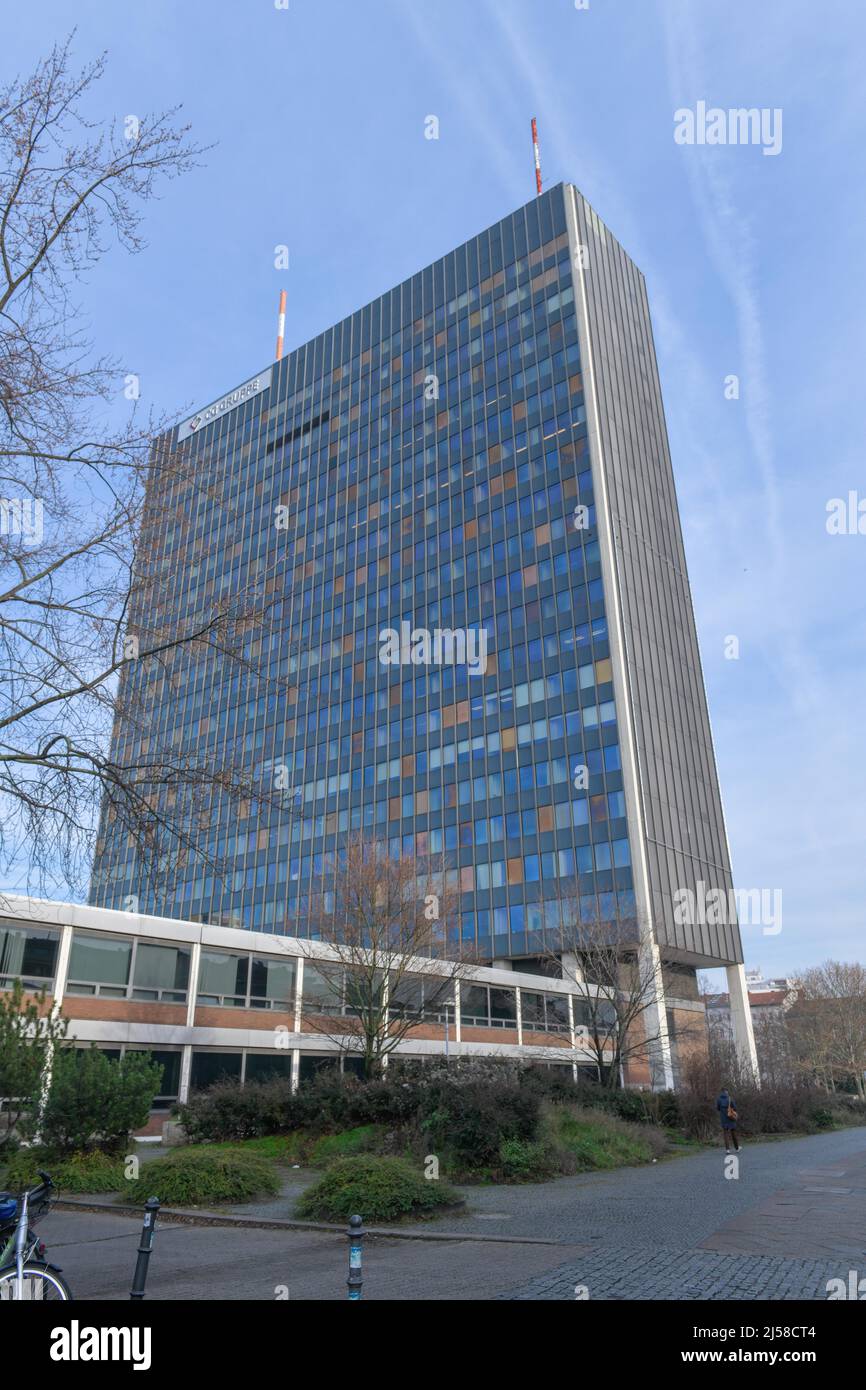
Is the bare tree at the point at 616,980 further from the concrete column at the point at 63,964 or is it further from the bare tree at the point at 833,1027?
the bare tree at the point at 833,1027

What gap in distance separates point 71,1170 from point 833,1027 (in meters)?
78.2

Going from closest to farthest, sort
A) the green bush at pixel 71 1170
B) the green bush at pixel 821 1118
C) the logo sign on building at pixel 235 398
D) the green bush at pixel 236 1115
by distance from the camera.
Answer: the green bush at pixel 71 1170, the green bush at pixel 236 1115, the green bush at pixel 821 1118, the logo sign on building at pixel 235 398

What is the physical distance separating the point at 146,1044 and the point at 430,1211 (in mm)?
17235

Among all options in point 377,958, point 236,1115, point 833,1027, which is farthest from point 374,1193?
point 833,1027

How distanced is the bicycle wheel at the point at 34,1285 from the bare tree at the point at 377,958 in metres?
18.2

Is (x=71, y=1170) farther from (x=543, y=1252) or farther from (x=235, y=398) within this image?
A: (x=235, y=398)

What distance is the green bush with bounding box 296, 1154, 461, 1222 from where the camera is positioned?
12.2m

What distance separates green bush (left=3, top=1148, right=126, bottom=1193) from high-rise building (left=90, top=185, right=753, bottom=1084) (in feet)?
93.1

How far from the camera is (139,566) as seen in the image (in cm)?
1125

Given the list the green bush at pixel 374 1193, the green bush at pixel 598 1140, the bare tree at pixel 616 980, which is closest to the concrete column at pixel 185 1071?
the green bush at pixel 598 1140

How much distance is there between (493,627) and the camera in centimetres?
6184

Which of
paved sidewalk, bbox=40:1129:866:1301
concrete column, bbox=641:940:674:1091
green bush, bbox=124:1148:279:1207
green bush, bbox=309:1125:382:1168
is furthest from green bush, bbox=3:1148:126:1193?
concrete column, bbox=641:940:674:1091

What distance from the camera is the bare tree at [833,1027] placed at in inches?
3004
